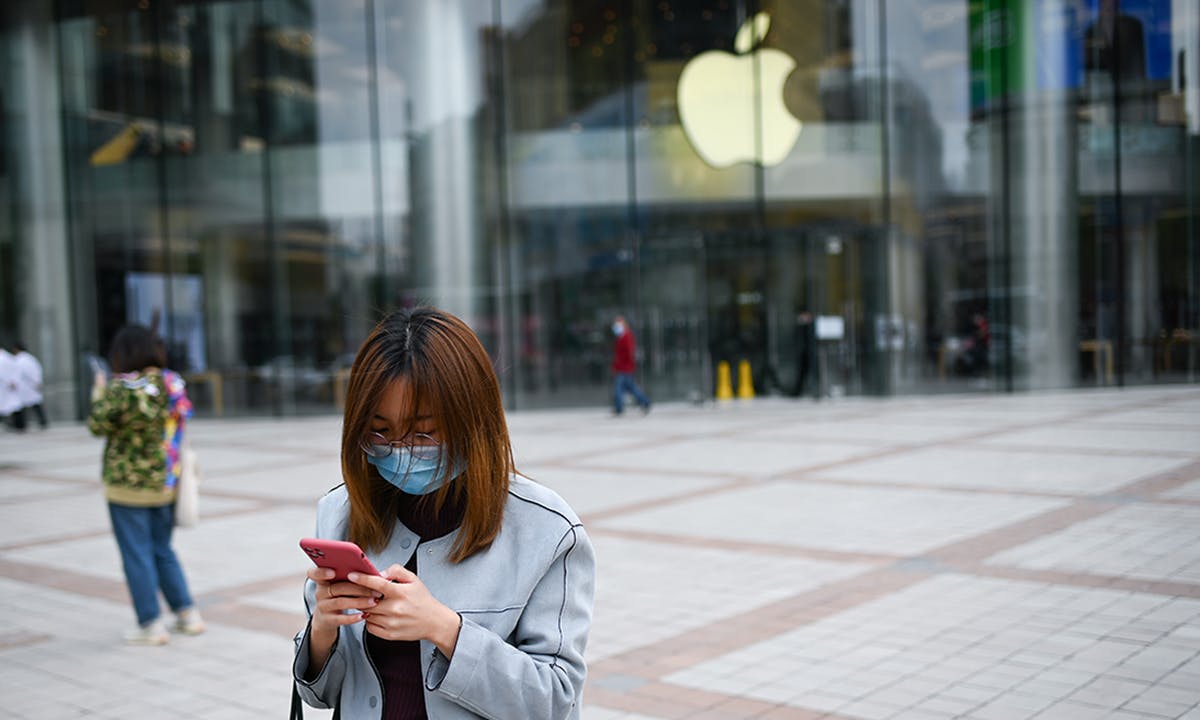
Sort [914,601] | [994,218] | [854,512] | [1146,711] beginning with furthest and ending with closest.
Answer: [994,218]
[854,512]
[914,601]
[1146,711]

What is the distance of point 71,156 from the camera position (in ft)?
72.9

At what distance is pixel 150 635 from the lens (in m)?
5.56

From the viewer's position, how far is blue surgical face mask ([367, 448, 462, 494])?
1.80 m

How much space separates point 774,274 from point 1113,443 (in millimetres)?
10362

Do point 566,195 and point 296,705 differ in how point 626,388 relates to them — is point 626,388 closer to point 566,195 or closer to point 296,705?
point 566,195

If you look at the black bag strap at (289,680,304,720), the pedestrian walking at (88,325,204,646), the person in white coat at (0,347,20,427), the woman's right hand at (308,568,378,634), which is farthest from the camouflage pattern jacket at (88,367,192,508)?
the person in white coat at (0,347,20,427)

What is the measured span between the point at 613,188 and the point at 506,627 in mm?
19668

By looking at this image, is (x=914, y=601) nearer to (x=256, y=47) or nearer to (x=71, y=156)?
(x=256, y=47)

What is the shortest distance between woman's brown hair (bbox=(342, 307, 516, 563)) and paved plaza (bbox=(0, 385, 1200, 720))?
271cm

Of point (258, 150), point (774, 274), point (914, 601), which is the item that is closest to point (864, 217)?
point (774, 274)

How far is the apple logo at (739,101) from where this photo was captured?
69.1 ft

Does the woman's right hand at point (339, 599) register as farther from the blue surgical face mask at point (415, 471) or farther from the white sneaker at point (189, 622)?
the white sneaker at point (189, 622)

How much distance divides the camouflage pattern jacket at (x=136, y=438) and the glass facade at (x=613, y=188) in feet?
48.0

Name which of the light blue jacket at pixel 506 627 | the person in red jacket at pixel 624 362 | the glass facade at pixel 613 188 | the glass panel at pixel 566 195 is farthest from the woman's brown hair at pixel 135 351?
the glass panel at pixel 566 195
